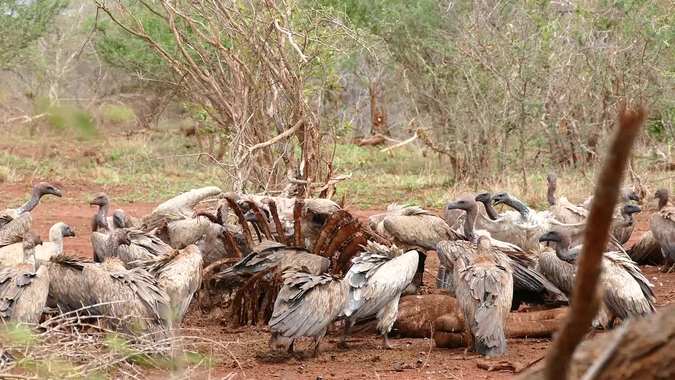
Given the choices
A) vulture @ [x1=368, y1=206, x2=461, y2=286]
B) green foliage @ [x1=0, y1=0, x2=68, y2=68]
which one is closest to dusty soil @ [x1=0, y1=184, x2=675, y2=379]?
vulture @ [x1=368, y1=206, x2=461, y2=286]

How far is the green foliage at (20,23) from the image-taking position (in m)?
20.2

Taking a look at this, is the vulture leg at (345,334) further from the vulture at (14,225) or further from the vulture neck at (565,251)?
the vulture at (14,225)

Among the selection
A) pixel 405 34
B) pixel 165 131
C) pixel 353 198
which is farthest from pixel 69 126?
pixel 165 131

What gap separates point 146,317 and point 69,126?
4832 millimetres

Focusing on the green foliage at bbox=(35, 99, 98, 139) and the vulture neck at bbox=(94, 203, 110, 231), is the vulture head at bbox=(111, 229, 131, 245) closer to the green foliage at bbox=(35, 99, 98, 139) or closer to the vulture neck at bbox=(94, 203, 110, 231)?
the vulture neck at bbox=(94, 203, 110, 231)

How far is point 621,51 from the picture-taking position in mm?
13742

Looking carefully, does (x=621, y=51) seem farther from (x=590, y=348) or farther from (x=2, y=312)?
(x=590, y=348)

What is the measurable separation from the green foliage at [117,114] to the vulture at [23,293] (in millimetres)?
4393

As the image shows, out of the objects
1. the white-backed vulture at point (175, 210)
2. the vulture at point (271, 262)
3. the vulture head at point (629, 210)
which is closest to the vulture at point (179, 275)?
the vulture at point (271, 262)

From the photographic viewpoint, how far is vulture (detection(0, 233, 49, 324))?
5.79 metres

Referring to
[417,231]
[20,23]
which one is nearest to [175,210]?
[417,231]

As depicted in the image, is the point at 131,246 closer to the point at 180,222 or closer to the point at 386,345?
the point at 180,222

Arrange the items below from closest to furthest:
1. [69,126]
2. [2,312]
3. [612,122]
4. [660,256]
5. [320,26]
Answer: [69,126], [2,312], [660,256], [320,26], [612,122]

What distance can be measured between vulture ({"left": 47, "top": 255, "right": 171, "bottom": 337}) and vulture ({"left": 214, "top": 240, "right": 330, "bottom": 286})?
2.92 feet
